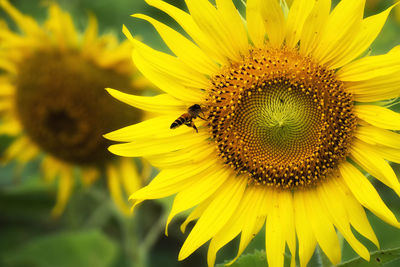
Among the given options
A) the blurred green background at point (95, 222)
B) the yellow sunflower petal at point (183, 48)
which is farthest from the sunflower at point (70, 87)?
Answer: the yellow sunflower petal at point (183, 48)

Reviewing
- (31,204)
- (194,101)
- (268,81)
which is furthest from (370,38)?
(31,204)

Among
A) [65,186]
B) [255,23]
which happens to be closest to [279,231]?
[255,23]

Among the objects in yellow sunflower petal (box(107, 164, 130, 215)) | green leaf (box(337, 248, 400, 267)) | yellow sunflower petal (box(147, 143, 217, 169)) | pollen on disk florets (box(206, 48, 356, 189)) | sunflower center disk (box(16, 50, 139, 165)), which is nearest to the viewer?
green leaf (box(337, 248, 400, 267))

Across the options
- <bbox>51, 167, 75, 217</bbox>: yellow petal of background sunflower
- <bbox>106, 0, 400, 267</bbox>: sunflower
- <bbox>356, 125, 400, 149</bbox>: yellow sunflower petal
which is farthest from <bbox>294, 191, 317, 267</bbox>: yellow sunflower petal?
<bbox>51, 167, 75, 217</bbox>: yellow petal of background sunflower

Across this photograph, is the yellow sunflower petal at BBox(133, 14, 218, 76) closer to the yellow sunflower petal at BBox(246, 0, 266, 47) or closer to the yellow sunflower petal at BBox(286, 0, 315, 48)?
the yellow sunflower petal at BBox(246, 0, 266, 47)

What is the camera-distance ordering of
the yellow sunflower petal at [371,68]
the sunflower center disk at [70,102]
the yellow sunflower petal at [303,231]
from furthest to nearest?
the sunflower center disk at [70,102], the yellow sunflower petal at [303,231], the yellow sunflower petal at [371,68]

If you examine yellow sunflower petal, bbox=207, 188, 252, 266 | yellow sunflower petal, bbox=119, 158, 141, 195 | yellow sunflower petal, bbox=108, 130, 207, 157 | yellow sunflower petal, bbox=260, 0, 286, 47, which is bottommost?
yellow sunflower petal, bbox=119, 158, 141, 195

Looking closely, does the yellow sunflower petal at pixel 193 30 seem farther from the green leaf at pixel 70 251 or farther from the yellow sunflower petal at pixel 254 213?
the green leaf at pixel 70 251

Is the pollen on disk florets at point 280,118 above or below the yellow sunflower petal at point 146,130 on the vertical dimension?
above
